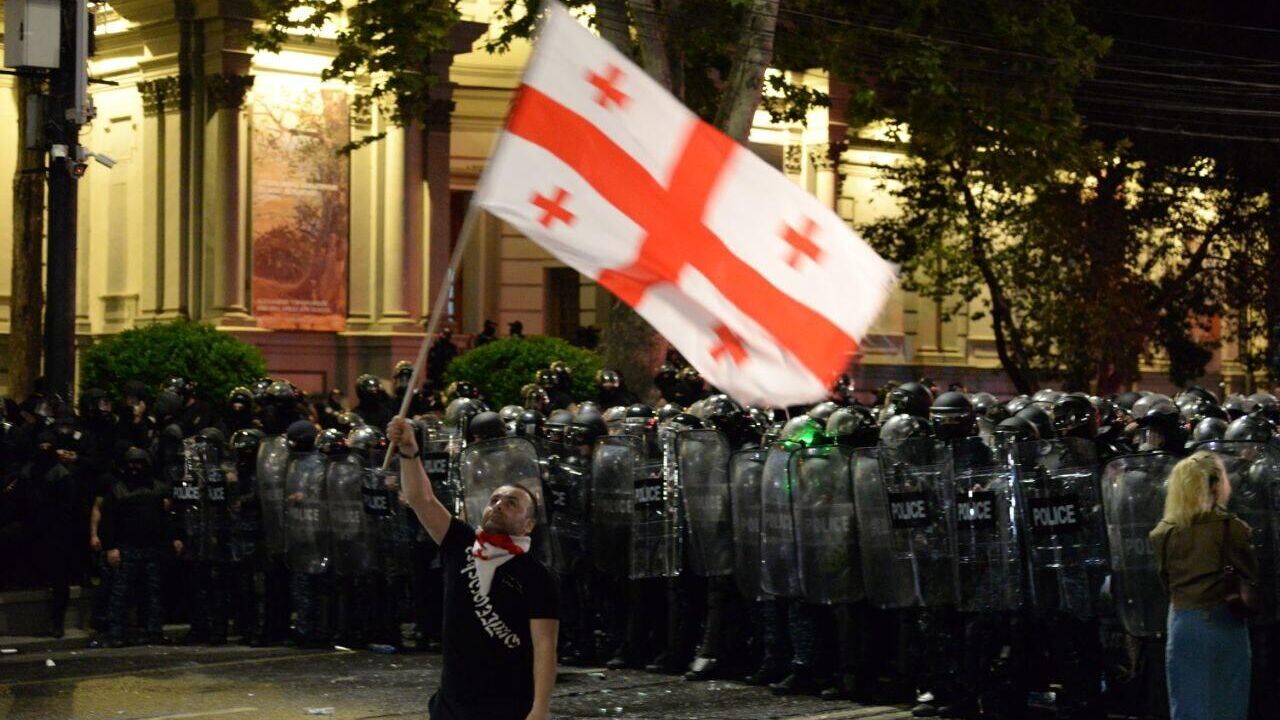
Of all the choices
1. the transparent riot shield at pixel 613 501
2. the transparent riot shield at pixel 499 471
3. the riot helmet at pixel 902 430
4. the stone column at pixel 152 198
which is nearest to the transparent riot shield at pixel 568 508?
the transparent riot shield at pixel 613 501

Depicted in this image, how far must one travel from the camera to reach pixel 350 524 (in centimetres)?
1673

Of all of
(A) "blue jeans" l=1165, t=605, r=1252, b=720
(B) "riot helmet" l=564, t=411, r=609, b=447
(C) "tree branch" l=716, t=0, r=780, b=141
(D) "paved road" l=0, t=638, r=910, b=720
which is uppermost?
(C) "tree branch" l=716, t=0, r=780, b=141

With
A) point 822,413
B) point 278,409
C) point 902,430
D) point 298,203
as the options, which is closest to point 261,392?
point 278,409

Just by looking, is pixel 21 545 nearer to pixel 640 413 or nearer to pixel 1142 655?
pixel 640 413

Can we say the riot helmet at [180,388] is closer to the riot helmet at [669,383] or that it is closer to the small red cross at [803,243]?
the riot helmet at [669,383]

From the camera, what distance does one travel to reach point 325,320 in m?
32.8

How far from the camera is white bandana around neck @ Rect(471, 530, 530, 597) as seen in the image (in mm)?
7516

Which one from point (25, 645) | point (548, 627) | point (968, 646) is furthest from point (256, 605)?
point (548, 627)

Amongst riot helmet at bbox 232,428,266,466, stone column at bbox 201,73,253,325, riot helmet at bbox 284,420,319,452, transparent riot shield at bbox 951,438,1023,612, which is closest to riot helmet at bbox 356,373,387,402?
riot helmet at bbox 232,428,266,466

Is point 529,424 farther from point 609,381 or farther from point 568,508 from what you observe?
point 609,381

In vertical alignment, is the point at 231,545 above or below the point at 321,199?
below

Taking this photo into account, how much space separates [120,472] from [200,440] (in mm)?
666

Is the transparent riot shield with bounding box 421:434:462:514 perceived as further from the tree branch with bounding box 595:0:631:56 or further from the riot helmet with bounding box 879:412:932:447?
the tree branch with bounding box 595:0:631:56

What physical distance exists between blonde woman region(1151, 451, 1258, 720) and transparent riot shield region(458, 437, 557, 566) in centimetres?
579
